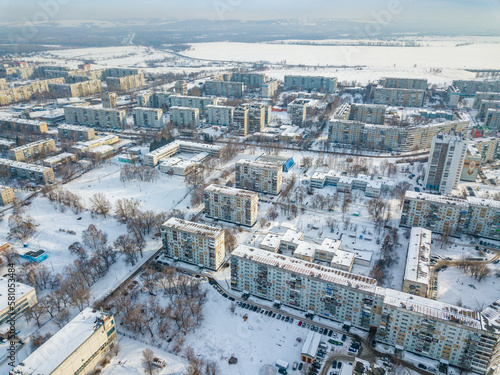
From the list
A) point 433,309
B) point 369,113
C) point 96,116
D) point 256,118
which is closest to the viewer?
point 433,309

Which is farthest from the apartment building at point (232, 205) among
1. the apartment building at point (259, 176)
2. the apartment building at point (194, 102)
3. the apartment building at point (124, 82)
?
the apartment building at point (124, 82)

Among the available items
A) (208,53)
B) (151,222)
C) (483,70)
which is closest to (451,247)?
(151,222)

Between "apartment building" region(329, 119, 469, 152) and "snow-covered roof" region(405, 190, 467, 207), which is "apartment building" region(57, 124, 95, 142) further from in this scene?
"snow-covered roof" region(405, 190, 467, 207)

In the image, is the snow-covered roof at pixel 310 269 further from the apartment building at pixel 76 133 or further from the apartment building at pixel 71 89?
the apartment building at pixel 71 89

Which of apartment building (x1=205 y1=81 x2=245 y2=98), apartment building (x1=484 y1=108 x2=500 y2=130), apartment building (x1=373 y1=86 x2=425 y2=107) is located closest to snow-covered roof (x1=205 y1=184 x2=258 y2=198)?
apartment building (x1=484 y1=108 x2=500 y2=130)

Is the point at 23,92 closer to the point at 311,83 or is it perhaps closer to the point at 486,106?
the point at 311,83

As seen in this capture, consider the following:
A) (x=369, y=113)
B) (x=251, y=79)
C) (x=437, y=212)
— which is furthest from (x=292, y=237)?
(x=251, y=79)
